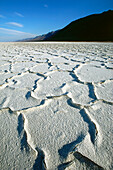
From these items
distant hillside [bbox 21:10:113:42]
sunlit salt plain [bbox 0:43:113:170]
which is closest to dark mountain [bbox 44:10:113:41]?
distant hillside [bbox 21:10:113:42]

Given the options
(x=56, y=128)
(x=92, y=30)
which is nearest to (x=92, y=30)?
(x=92, y=30)

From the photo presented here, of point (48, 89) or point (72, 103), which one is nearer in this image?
point (72, 103)

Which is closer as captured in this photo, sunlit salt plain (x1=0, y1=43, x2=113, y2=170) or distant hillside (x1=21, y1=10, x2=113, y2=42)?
sunlit salt plain (x1=0, y1=43, x2=113, y2=170)

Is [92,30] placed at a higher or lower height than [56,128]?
higher

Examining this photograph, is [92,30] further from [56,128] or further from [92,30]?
[56,128]

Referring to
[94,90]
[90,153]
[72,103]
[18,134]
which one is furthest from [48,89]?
[90,153]

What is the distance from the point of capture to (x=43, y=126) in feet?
2.06

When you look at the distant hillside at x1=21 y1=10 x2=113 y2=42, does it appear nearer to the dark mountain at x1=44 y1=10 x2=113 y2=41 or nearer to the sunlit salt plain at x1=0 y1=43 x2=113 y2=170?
the dark mountain at x1=44 y1=10 x2=113 y2=41

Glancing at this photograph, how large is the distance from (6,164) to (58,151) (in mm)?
227

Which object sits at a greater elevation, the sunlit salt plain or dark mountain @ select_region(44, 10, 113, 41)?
dark mountain @ select_region(44, 10, 113, 41)

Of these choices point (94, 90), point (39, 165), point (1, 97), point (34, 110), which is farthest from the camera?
point (94, 90)

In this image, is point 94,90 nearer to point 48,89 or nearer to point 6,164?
point 48,89

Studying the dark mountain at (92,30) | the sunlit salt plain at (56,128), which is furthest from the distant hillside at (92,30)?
the sunlit salt plain at (56,128)

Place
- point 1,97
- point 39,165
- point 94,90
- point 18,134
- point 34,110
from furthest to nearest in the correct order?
point 94,90 < point 1,97 < point 34,110 < point 18,134 < point 39,165
